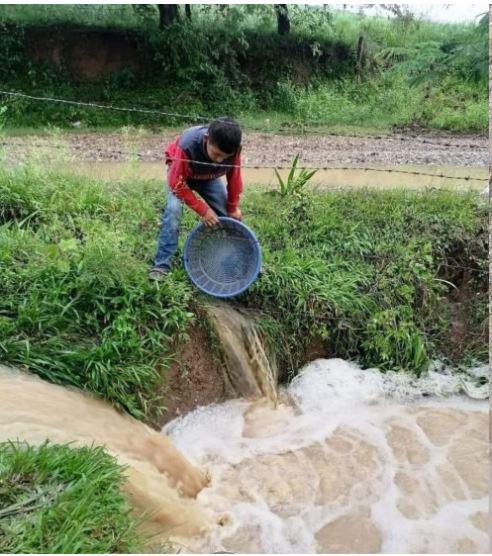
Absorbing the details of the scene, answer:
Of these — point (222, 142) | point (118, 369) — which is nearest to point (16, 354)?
point (118, 369)

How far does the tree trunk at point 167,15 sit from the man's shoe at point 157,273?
7791 millimetres

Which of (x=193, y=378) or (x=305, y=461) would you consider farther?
(x=193, y=378)

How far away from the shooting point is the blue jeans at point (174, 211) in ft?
12.5

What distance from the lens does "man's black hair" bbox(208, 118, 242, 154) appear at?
→ 129 inches

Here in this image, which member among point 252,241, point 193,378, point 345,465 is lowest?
point 345,465

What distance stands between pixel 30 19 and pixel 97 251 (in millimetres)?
8081

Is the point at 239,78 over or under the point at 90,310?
over

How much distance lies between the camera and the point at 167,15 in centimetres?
1043

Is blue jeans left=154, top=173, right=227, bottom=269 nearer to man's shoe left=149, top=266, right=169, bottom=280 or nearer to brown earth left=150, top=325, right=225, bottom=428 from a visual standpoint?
man's shoe left=149, top=266, right=169, bottom=280

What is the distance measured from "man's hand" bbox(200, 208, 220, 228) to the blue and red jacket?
0.02 meters

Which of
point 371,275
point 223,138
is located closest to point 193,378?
point 223,138

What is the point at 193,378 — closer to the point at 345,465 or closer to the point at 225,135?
the point at 345,465

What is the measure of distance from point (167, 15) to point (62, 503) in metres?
9.75

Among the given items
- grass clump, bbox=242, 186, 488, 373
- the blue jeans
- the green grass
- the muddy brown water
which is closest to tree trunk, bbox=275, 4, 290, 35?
the muddy brown water
